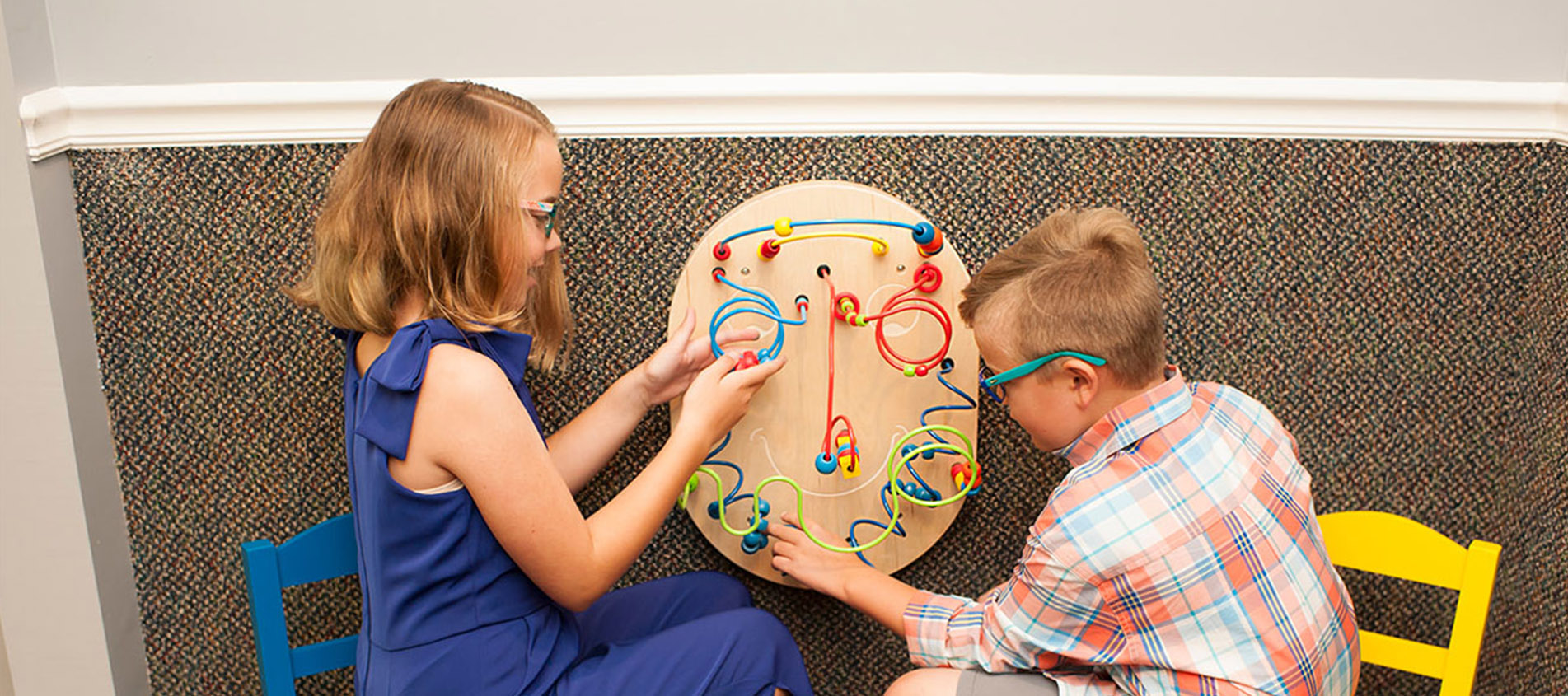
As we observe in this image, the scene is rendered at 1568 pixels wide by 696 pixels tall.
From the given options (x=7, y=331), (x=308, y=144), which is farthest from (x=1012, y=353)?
(x=7, y=331)

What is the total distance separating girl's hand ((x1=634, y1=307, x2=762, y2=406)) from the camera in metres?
1.08

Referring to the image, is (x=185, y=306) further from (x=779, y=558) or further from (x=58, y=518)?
(x=779, y=558)

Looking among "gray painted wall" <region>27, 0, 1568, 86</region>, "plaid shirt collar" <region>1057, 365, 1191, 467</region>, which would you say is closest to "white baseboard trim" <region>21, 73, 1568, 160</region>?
"gray painted wall" <region>27, 0, 1568, 86</region>

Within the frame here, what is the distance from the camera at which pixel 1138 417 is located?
93 cm

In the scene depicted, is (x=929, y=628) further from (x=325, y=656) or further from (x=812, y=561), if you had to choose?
(x=325, y=656)

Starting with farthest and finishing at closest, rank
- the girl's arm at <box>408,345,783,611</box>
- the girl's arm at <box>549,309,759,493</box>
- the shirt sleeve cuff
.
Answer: the girl's arm at <box>549,309,759,493</box> → the shirt sleeve cuff → the girl's arm at <box>408,345,783,611</box>

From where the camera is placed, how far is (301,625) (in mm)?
1234

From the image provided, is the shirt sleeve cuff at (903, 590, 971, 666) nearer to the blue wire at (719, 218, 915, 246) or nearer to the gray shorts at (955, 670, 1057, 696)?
the gray shorts at (955, 670, 1057, 696)

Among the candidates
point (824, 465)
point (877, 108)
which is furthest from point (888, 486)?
point (877, 108)

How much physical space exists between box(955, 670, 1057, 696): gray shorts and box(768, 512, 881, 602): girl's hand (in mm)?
173

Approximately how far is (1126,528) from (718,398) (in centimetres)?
40

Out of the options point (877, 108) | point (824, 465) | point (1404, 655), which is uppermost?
point (877, 108)

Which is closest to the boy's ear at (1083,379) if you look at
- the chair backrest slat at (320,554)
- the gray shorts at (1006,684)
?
the gray shorts at (1006,684)

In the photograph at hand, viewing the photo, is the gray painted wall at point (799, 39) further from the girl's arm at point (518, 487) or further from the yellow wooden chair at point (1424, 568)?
the yellow wooden chair at point (1424, 568)
